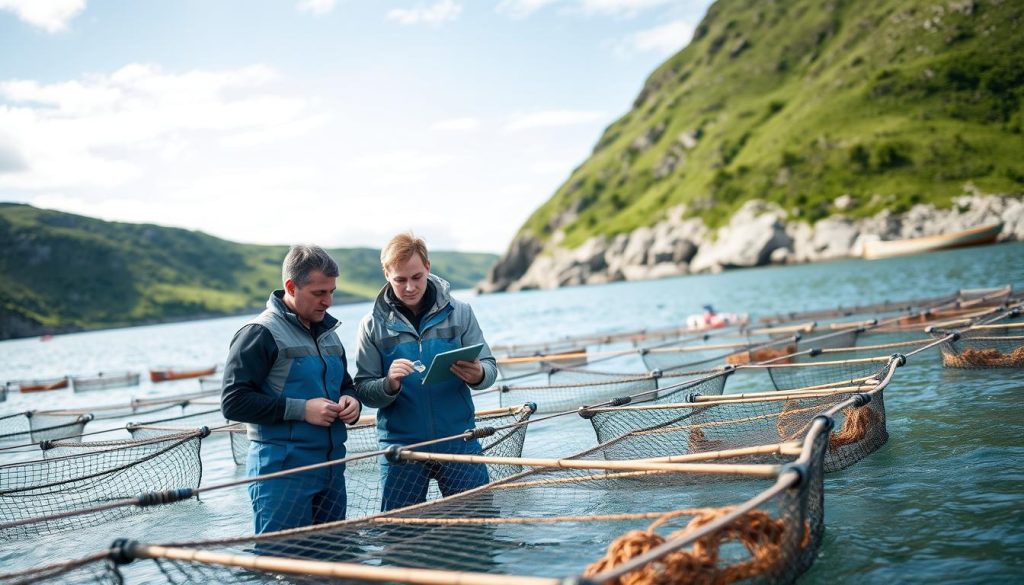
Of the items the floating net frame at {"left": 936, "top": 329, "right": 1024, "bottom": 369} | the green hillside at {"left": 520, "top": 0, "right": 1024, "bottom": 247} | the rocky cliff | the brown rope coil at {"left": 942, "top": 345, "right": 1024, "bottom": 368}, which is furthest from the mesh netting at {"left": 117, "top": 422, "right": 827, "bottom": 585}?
the green hillside at {"left": 520, "top": 0, "right": 1024, "bottom": 247}

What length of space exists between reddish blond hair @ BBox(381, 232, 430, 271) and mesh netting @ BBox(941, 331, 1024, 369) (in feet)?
35.5

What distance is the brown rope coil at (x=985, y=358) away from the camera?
12.6 meters

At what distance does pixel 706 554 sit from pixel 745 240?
102635 mm

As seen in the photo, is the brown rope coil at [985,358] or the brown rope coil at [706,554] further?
the brown rope coil at [985,358]

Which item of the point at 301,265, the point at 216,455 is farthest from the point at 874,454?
the point at 216,455

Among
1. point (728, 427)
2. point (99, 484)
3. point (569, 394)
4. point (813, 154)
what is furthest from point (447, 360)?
point (813, 154)

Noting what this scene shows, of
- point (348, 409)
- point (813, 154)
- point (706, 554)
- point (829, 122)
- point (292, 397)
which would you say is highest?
point (829, 122)

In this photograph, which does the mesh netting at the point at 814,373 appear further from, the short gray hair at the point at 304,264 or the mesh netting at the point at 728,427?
the short gray hair at the point at 304,264

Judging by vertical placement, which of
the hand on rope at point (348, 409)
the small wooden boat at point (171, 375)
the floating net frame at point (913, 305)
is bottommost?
the small wooden boat at point (171, 375)

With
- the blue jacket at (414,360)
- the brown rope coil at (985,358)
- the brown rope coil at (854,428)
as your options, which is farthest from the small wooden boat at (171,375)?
the blue jacket at (414,360)

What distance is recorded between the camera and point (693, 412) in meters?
8.49

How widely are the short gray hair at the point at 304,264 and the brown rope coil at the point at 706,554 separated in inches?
102

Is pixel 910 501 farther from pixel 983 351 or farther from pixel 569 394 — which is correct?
pixel 569 394

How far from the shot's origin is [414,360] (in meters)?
5.61
